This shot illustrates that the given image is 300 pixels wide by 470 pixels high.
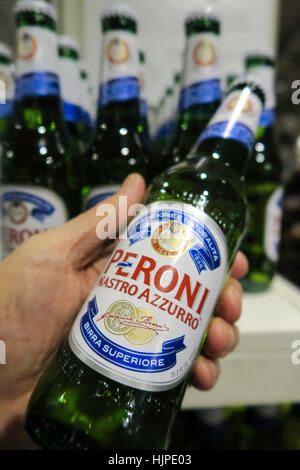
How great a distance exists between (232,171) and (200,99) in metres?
0.21

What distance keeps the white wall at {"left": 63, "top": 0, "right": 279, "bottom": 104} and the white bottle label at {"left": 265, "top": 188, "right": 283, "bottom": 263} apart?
19.7 inches

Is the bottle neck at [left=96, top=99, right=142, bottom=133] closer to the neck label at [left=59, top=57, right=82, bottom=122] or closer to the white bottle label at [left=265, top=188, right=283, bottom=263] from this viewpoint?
the neck label at [left=59, top=57, right=82, bottom=122]

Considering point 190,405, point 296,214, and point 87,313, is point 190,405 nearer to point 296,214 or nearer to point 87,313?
point 87,313

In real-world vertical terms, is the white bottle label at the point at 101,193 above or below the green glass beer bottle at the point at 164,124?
below

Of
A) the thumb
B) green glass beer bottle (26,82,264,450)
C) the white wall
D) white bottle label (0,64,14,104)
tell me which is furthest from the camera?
the white wall

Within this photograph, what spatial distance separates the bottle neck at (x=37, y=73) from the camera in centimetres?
57

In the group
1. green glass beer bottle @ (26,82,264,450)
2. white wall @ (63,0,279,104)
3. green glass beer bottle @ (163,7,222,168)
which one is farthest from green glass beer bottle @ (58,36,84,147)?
green glass beer bottle @ (26,82,264,450)

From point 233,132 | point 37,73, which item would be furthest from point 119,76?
point 233,132

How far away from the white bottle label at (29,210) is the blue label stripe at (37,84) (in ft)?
0.55

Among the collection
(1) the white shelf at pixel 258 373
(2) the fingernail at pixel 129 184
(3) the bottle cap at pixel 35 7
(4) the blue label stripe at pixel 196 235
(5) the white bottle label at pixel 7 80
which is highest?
(3) the bottle cap at pixel 35 7

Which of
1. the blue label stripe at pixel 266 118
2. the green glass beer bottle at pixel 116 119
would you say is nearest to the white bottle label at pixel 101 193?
the green glass beer bottle at pixel 116 119

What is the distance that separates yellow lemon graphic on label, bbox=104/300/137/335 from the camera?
0.36 m

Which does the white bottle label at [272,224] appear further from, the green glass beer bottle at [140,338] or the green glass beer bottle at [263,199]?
the green glass beer bottle at [140,338]
